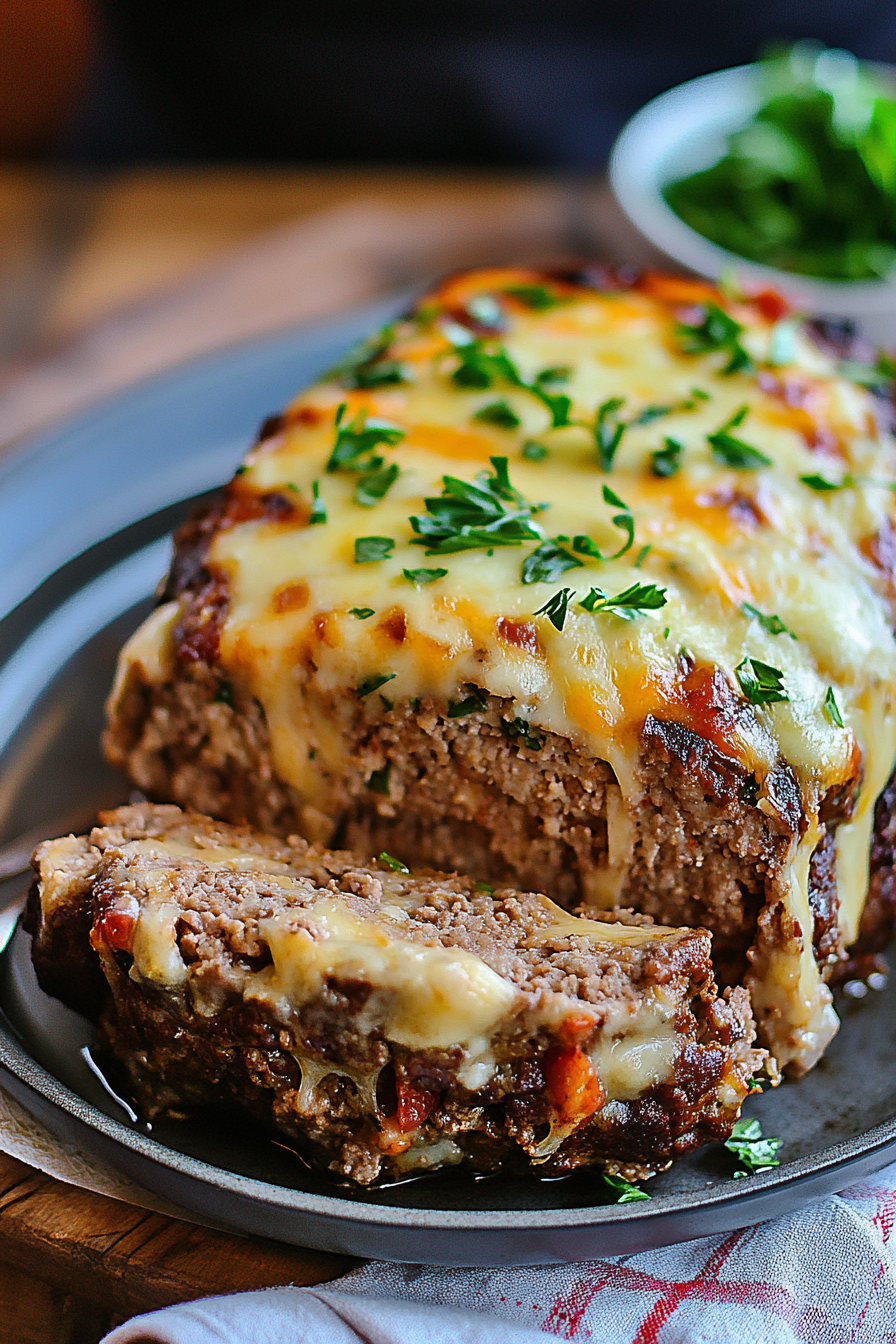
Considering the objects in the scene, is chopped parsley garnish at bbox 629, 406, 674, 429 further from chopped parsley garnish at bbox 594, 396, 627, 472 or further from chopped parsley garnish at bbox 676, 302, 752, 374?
chopped parsley garnish at bbox 676, 302, 752, 374

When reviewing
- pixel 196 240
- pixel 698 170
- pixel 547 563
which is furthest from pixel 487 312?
pixel 196 240

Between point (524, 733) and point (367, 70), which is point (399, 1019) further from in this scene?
point (367, 70)

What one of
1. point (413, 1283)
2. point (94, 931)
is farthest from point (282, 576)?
point (413, 1283)

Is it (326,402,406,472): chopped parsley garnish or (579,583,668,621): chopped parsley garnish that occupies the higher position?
(326,402,406,472): chopped parsley garnish

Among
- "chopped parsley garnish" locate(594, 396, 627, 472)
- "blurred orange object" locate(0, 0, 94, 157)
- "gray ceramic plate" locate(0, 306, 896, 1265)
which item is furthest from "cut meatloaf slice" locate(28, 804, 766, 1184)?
"blurred orange object" locate(0, 0, 94, 157)

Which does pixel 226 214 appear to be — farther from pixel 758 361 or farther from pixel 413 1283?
pixel 413 1283

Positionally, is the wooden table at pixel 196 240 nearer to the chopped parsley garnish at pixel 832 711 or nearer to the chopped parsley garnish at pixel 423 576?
the chopped parsley garnish at pixel 423 576
